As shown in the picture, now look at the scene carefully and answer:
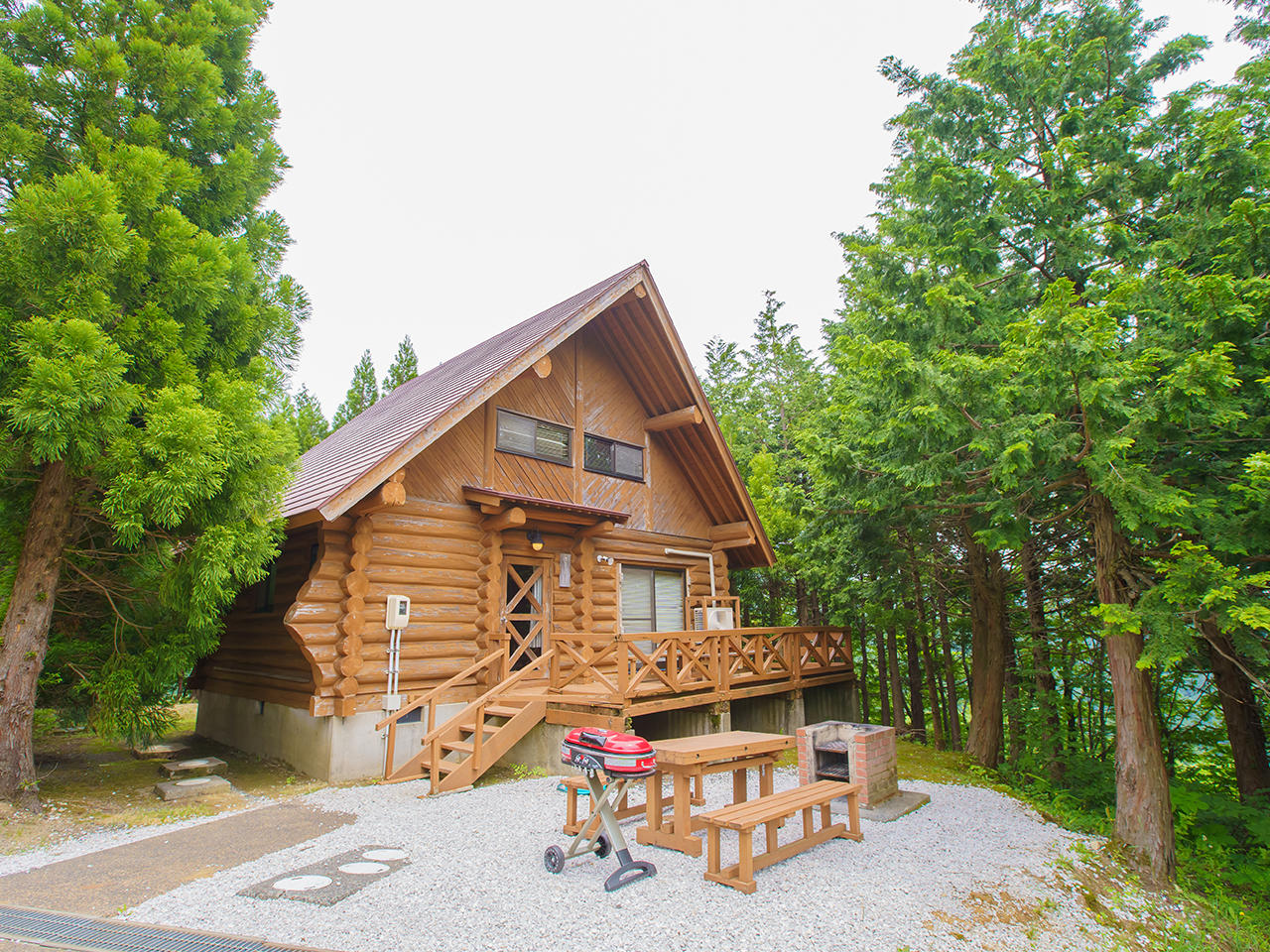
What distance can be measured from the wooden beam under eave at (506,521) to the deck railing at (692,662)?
70.1 inches

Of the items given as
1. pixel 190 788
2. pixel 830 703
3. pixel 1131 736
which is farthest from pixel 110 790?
pixel 830 703

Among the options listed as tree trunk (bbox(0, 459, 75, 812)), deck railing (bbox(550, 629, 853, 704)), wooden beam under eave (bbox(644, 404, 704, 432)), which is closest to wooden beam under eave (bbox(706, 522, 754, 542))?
deck railing (bbox(550, 629, 853, 704))

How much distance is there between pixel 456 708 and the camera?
9.48 metres

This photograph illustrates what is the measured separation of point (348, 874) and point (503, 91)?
1873cm

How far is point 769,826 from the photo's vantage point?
5031mm

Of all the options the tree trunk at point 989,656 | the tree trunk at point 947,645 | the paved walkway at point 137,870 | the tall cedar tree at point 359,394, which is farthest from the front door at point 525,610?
the tall cedar tree at point 359,394

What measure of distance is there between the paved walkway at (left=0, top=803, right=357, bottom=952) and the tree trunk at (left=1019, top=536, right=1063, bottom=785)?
377 inches

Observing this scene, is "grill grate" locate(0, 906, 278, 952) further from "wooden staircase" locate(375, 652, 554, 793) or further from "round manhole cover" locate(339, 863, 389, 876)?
"wooden staircase" locate(375, 652, 554, 793)

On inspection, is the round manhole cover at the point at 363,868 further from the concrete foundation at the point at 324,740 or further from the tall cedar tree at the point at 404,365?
the tall cedar tree at the point at 404,365

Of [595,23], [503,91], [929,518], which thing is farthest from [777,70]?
[929,518]

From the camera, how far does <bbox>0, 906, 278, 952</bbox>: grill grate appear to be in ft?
12.1

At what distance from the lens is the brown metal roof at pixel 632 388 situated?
334 inches

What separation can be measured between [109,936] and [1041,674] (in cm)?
1176

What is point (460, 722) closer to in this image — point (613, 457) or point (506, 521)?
point (506, 521)
